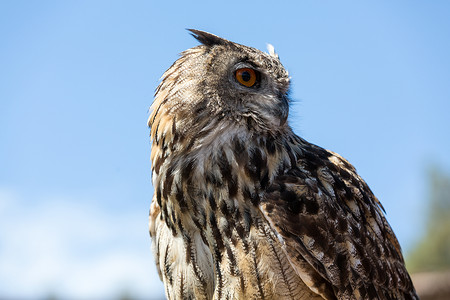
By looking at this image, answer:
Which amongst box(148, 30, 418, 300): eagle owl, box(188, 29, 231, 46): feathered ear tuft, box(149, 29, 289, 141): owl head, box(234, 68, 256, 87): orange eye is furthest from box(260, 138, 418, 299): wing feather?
box(188, 29, 231, 46): feathered ear tuft

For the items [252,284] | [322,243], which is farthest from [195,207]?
[322,243]

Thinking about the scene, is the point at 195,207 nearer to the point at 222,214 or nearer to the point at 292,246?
the point at 222,214

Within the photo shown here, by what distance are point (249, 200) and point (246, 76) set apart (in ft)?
2.44

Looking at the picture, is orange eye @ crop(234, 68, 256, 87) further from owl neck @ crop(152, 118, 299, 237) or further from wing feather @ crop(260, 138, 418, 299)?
wing feather @ crop(260, 138, 418, 299)

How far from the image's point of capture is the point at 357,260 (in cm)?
241

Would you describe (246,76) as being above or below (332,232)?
above

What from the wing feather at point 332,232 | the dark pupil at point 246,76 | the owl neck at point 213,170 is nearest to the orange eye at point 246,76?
the dark pupil at point 246,76

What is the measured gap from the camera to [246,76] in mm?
2695

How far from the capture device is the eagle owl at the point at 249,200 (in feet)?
7.43

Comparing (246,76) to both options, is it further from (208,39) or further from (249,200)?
(249,200)

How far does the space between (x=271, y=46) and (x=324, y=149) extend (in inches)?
29.6

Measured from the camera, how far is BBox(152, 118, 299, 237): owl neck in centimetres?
241

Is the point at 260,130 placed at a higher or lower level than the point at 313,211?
higher

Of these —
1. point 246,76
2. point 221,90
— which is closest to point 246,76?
point 246,76
